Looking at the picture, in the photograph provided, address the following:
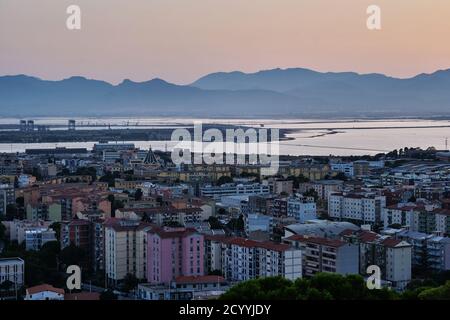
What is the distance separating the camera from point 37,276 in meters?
5.36

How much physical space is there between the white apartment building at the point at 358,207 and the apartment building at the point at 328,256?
2888 millimetres

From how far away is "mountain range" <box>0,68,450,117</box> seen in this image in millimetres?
36469

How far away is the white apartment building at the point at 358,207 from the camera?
28.0 ft

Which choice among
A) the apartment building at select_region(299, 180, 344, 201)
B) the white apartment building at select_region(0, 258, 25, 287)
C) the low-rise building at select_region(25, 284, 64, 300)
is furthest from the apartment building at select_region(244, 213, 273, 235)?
the apartment building at select_region(299, 180, 344, 201)

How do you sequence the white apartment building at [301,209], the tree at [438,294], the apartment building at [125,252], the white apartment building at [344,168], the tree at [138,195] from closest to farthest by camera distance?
1. the tree at [438,294]
2. the apartment building at [125,252]
3. the white apartment building at [301,209]
4. the tree at [138,195]
5. the white apartment building at [344,168]

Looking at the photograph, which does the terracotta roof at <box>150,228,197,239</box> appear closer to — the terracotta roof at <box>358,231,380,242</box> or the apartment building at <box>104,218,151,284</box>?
the apartment building at <box>104,218,151,284</box>

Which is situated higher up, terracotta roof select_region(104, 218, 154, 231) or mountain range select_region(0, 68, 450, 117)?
mountain range select_region(0, 68, 450, 117)

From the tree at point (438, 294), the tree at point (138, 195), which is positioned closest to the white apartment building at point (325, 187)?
the tree at point (138, 195)

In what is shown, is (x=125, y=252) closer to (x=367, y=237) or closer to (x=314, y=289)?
(x=367, y=237)

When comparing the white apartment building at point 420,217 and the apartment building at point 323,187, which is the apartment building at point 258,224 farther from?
the apartment building at point 323,187

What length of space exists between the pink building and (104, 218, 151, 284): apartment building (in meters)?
0.12

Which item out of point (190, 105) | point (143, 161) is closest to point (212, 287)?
point (143, 161)
